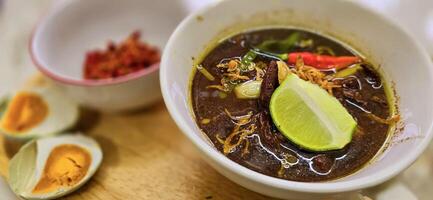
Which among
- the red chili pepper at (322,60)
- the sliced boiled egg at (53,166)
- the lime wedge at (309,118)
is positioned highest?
the red chili pepper at (322,60)

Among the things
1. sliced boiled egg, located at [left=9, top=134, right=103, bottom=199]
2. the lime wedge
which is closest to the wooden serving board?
sliced boiled egg, located at [left=9, top=134, right=103, bottom=199]

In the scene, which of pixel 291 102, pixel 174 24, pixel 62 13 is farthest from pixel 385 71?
pixel 62 13

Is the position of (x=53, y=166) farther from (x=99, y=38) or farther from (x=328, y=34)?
(x=328, y=34)

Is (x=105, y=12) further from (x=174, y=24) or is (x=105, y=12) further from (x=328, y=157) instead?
(x=328, y=157)

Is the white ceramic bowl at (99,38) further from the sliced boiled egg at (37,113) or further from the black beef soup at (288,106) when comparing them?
the black beef soup at (288,106)

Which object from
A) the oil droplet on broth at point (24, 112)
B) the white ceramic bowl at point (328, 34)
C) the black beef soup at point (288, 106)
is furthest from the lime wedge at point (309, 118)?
the oil droplet on broth at point (24, 112)

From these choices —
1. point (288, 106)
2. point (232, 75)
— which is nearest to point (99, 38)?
point (232, 75)
